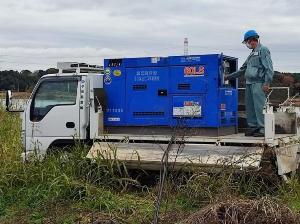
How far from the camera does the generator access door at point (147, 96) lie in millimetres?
9500

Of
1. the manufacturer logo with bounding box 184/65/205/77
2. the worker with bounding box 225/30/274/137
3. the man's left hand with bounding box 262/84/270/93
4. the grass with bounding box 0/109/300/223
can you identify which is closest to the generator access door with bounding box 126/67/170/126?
the manufacturer logo with bounding box 184/65/205/77

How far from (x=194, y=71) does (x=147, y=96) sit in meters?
0.99

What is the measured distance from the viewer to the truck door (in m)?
9.92

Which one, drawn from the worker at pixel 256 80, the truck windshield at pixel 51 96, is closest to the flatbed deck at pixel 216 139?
the worker at pixel 256 80

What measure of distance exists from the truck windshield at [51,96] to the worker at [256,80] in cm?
315

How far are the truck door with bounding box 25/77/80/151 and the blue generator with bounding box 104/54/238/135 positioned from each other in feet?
1.97

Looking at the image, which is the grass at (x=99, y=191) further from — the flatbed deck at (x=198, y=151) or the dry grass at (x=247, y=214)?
the dry grass at (x=247, y=214)

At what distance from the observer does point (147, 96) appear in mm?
9648

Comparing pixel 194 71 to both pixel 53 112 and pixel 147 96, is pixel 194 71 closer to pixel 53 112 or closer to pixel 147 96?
pixel 147 96

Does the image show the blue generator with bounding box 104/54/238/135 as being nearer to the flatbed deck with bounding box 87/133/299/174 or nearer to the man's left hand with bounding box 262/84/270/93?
the flatbed deck with bounding box 87/133/299/174

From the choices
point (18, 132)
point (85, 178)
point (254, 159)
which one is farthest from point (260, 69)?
point (18, 132)

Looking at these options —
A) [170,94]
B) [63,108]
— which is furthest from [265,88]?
[63,108]

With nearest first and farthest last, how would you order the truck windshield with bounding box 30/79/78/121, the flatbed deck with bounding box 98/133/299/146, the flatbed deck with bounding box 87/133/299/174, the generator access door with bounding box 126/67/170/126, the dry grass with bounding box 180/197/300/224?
the dry grass with bounding box 180/197/300/224 < the flatbed deck with bounding box 87/133/299/174 < the flatbed deck with bounding box 98/133/299/146 < the generator access door with bounding box 126/67/170/126 < the truck windshield with bounding box 30/79/78/121

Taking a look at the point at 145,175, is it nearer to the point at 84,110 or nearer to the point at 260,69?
the point at 84,110
